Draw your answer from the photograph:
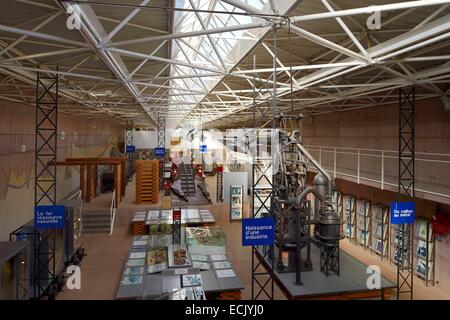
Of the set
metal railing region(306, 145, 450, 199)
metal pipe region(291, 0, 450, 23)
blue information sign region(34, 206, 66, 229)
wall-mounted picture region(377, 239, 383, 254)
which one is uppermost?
metal pipe region(291, 0, 450, 23)

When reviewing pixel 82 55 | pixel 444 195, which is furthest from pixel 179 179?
pixel 444 195

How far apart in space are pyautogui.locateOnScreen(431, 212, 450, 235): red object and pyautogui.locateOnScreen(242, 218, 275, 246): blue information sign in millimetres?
7451

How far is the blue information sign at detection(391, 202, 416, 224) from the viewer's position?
8938 mm

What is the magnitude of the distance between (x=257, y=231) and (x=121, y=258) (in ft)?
26.4

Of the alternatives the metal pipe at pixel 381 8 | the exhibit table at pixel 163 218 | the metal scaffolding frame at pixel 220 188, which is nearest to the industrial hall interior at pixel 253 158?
the metal pipe at pixel 381 8

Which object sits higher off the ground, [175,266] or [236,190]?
[236,190]

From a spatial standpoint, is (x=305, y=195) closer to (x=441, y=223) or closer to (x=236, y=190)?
(x=441, y=223)

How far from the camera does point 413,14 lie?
6.63 m

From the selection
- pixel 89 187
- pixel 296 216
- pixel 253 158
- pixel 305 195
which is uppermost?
pixel 253 158

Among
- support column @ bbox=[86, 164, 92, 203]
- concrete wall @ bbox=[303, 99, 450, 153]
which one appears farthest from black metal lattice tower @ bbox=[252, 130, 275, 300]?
support column @ bbox=[86, 164, 92, 203]

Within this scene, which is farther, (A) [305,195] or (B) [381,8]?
(A) [305,195]

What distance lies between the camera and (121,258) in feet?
42.1

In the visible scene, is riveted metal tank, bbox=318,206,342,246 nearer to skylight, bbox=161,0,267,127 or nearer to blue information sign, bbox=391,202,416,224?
blue information sign, bbox=391,202,416,224

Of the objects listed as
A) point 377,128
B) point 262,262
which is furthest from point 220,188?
point 377,128
